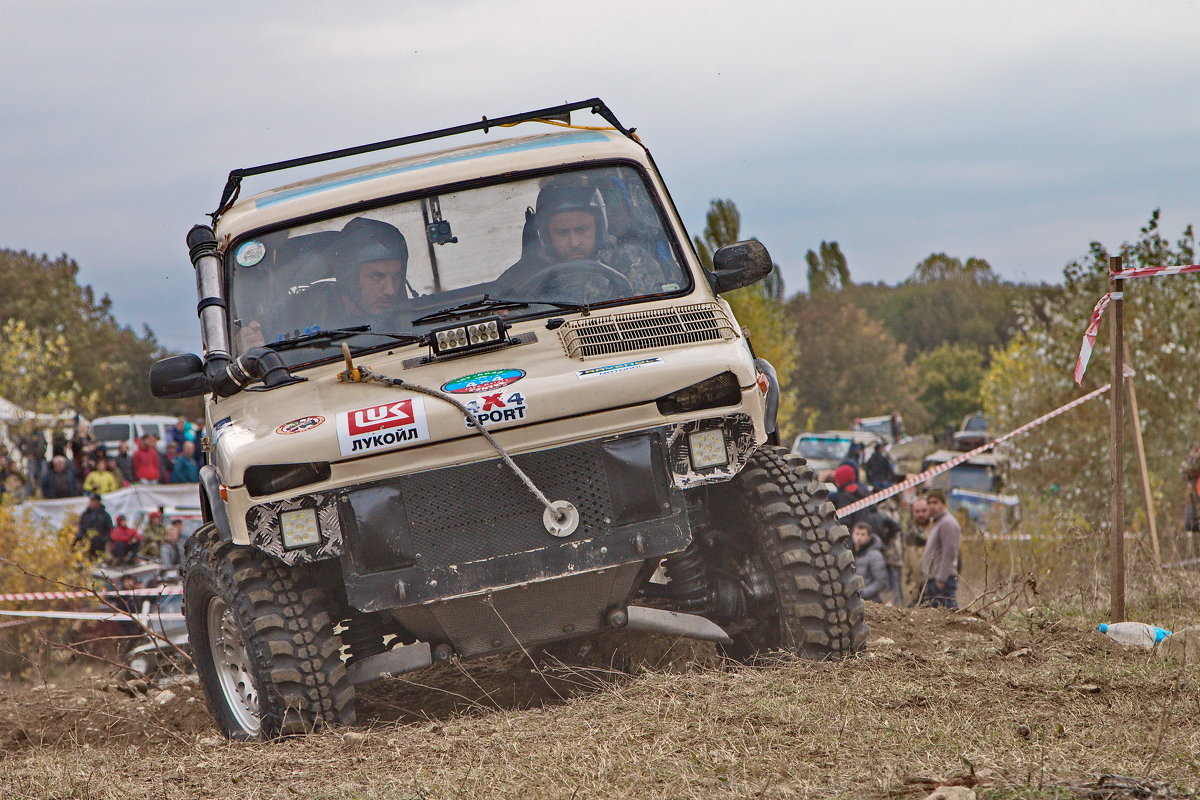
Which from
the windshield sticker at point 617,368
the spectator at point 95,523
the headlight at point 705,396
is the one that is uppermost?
the windshield sticker at point 617,368

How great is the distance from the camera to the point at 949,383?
2756 inches

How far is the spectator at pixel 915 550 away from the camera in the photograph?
1149 centimetres

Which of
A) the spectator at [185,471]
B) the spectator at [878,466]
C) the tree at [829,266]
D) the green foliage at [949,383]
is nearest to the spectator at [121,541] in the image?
the spectator at [185,471]

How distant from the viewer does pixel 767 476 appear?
5.66 metres

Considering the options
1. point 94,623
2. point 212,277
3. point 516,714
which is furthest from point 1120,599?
point 94,623

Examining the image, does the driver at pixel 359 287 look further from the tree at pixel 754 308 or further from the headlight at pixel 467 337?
the tree at pixel 754 308

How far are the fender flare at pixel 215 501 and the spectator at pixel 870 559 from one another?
21.8 ft

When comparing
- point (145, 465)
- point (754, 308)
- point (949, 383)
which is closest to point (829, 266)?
point (949, 383)

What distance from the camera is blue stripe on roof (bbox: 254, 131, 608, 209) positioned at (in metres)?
6.50

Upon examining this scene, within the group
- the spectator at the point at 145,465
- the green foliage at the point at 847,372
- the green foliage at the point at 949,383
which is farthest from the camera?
the green foliage at the point at 949,383

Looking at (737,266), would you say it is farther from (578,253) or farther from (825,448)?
(825,448)

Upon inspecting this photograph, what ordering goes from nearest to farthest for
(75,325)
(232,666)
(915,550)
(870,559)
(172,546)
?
(232,666) → (870,559) → (172,546) → (915,550) → (75,325)

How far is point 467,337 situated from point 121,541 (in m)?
13.5

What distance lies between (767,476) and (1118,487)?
7.79 feet
